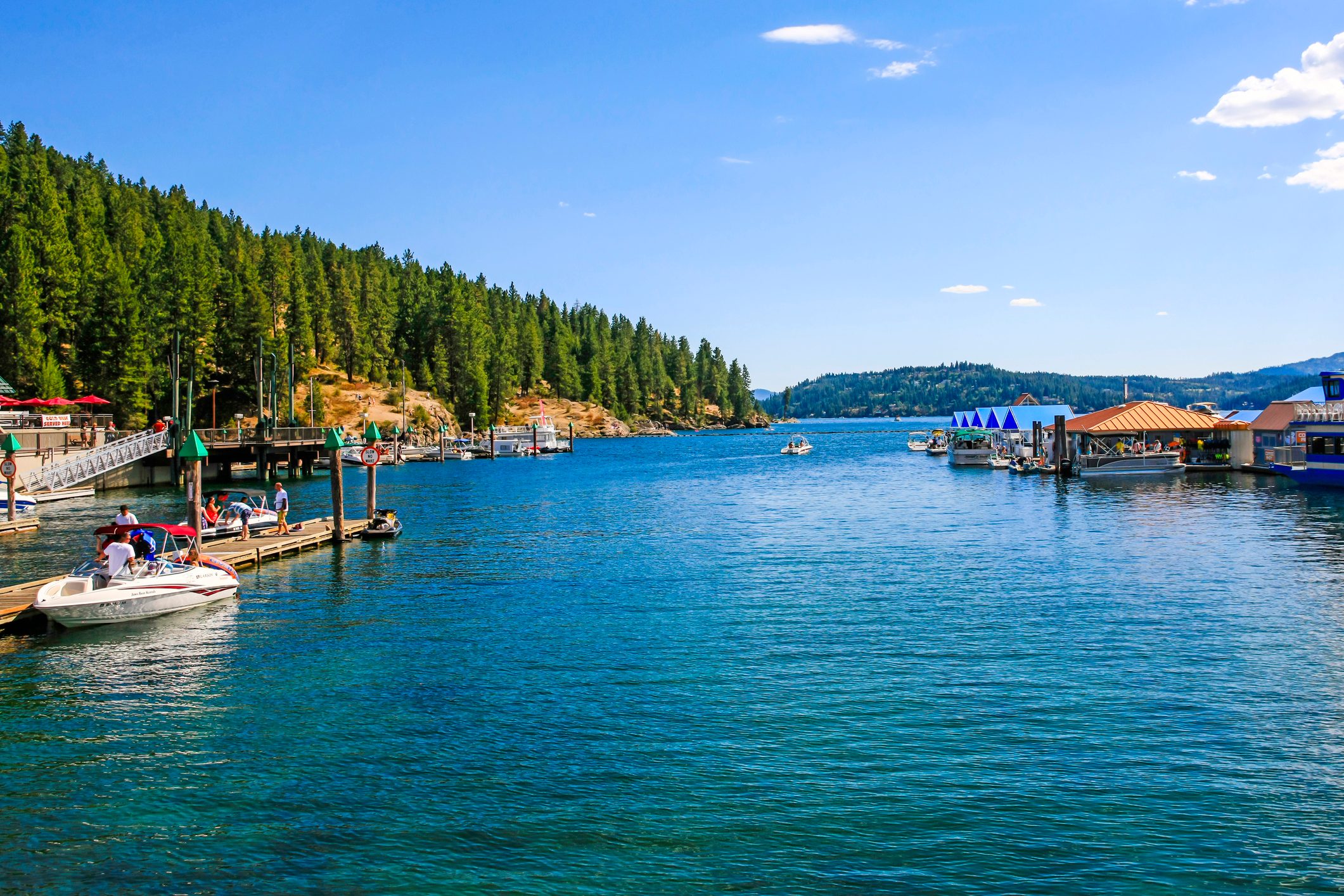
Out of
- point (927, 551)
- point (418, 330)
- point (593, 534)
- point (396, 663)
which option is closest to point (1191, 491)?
point (927, 551)

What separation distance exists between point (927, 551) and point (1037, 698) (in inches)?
883

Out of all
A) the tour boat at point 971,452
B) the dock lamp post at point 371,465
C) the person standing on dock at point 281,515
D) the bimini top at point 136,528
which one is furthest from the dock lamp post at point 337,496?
the tour boat at point 971,452

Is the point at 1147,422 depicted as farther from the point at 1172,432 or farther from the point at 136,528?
the point at 136,528

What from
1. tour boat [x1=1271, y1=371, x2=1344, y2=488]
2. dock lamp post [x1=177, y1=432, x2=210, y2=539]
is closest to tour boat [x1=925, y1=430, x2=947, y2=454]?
tour boat [x1=1271, y1=371, x2=1344, y2=488]

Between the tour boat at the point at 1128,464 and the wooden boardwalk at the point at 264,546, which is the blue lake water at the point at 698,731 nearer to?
the wooden boardwalk at the point at 264,546

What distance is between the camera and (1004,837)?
13.6m

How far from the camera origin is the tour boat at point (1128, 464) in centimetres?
8575

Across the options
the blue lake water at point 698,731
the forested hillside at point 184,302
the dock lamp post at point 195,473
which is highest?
the forested hillside at point 184,302

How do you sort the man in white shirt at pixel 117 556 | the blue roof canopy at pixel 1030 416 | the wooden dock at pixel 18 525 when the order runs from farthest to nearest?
1. the blue roof canopy at pixel 1030 416
2. the wooden dock at pixel 18 525
3. the man in white shirt at pixel 117 556

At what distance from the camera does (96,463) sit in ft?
229

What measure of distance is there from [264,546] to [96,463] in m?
39.3

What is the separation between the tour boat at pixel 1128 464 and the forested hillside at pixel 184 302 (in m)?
94.8

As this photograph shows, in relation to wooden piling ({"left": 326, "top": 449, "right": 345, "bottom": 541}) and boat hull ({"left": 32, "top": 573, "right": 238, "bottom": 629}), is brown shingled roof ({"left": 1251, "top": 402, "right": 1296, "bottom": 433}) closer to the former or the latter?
wooden piling ({"left": 326, "top": 449, "right": 345, "bottom": 541})

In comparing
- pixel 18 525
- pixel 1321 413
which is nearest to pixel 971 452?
pixel 1321 413
